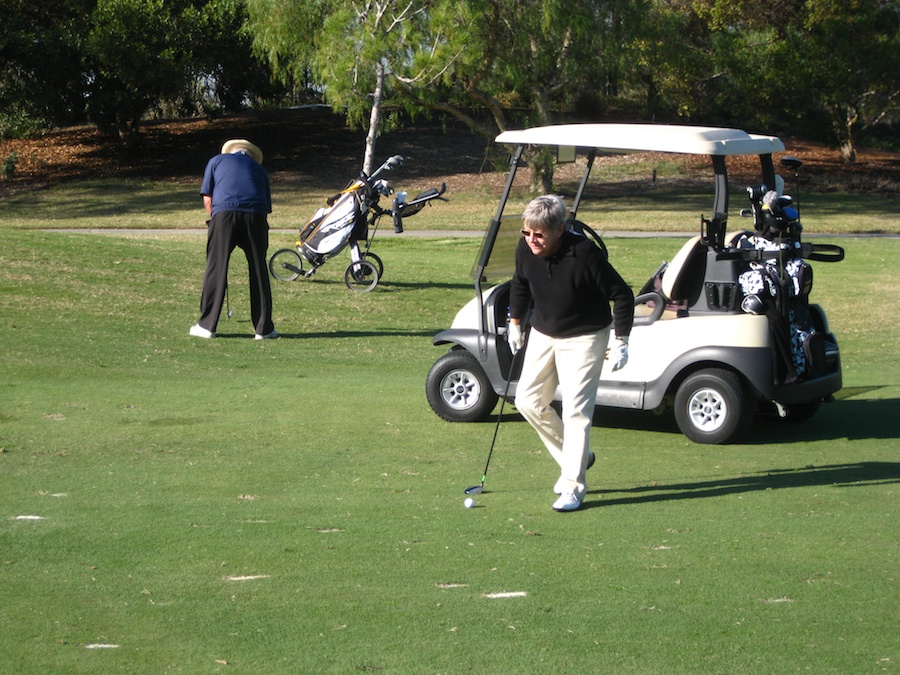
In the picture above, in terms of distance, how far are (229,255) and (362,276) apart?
4.00 m

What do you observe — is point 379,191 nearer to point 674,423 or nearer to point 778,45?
point 674,423

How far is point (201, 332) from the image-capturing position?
12195 mm

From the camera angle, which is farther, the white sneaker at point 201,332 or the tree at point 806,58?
the tree at point 806,58

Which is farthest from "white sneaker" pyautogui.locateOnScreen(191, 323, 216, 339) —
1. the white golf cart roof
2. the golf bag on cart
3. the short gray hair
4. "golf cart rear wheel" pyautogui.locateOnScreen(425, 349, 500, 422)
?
the short gray hair

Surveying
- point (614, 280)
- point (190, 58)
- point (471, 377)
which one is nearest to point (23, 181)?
point (190, 58)

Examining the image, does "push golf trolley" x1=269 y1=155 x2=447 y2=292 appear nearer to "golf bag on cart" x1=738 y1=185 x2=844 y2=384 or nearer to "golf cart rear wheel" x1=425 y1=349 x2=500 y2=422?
"golf cart rear wheel" x1=425 y1=349 x2=500 y2=422

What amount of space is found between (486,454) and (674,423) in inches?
78.2

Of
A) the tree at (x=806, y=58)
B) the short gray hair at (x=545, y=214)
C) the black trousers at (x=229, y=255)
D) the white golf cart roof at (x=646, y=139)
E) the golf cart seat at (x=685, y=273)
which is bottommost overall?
the black trousers at (x=229, y=255)

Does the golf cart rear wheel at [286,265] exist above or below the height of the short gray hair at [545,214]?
below

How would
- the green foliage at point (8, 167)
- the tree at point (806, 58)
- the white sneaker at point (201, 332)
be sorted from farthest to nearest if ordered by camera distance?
the tree at point (806, 58) < the green foliage at point (8, 167) < the white sneaker at point (201, 332)

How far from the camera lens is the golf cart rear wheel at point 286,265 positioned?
1625cm

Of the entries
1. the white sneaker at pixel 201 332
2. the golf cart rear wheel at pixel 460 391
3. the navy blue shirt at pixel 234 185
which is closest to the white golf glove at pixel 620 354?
the golf cart rear wheel at pixel 460 391

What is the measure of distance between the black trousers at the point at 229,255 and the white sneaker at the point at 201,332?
42mm

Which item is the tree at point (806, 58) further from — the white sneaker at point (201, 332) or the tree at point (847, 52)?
the white sneaker at point (201, 332)
